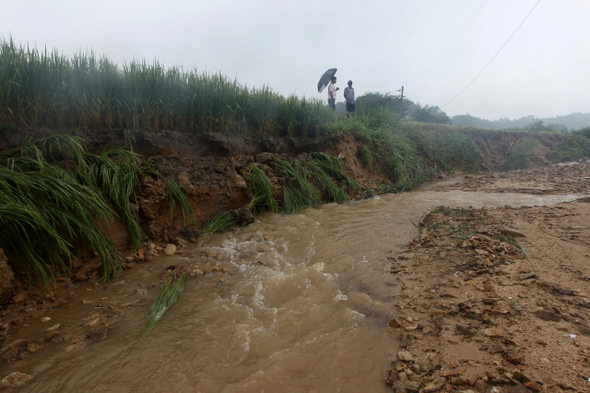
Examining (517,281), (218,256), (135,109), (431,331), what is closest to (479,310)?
(431,331)

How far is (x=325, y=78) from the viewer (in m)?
10.5

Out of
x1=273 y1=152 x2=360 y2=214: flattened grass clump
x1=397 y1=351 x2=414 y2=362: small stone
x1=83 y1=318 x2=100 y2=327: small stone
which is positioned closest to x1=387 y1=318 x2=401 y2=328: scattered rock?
x1=397 y1=351 x2=414 y2=362: small stone

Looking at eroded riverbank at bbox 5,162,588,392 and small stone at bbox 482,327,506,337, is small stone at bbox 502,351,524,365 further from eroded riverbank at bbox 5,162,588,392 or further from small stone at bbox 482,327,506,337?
eroded riverbank at bbox 5,162,588,392

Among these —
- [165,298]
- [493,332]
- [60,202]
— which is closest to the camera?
[493,332]

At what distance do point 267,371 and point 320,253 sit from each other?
5.75 feet

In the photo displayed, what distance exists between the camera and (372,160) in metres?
7.76

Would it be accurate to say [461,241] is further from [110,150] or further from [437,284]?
[110,150]

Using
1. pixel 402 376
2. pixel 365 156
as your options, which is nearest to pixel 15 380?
pixel 402 376

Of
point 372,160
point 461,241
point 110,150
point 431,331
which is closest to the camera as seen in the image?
point 431,331

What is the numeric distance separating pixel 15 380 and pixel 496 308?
2.86 m

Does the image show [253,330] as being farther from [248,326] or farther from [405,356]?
[405,356]

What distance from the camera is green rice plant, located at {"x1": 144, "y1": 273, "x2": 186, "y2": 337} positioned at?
83.2 inches

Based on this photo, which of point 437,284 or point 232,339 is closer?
point 232,339

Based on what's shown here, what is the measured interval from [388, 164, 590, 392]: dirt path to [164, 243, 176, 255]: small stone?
2.46 m
